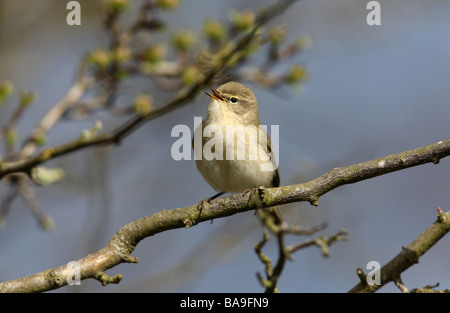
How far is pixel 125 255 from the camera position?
132 inches

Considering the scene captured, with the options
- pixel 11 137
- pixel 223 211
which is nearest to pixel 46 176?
pixel 11 137

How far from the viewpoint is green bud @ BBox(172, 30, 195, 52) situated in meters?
5.31

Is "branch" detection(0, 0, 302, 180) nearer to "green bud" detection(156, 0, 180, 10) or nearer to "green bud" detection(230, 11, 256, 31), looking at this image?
"green bud" detection(230, 11, 256, 31)

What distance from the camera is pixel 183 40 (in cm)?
532

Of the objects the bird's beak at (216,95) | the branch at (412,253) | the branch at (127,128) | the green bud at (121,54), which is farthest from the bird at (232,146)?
the branch at (412,253)

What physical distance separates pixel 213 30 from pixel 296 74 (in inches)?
45.1

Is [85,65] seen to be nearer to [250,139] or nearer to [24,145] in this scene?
[24,145]

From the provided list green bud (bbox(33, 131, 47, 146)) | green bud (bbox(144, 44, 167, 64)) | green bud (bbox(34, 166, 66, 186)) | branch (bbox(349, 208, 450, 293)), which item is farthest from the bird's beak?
branch (bbox(349, 208, 450, 293))

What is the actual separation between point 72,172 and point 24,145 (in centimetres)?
327

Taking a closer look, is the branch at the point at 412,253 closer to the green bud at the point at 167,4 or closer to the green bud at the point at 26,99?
the green bud at the point at 26,99

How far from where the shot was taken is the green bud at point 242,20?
4.83 metres

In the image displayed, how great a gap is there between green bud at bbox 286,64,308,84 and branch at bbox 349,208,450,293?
261cm

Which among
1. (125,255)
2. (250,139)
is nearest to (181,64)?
(250,139)

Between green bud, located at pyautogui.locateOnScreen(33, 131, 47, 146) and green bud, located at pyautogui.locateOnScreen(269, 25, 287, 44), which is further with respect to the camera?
green bud, located at pyautogui.locateOnScreen(269, 25, 287, 44)
